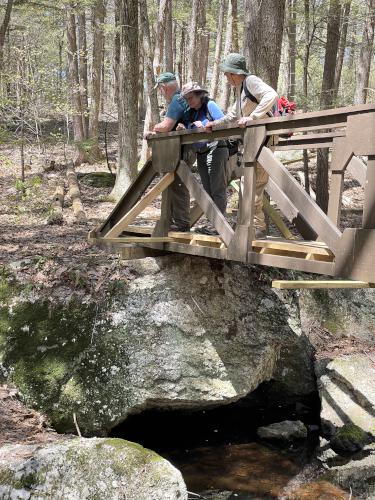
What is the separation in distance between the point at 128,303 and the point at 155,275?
0.55 m

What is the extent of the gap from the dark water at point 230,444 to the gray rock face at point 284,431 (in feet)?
0.39

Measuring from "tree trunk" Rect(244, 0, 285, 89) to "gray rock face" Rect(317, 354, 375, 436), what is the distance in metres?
4.59

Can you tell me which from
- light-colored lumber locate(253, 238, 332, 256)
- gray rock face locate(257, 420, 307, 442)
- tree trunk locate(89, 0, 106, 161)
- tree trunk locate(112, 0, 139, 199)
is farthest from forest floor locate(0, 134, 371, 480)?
tree trunk locate(89, 0, 106, 161)

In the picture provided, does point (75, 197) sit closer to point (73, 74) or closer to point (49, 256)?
point (49, 256)

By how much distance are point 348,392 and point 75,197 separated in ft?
A: 25.8

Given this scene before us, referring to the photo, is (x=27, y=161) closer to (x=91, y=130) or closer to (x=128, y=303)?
(x=91, y=130)

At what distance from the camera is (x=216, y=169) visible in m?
6.14

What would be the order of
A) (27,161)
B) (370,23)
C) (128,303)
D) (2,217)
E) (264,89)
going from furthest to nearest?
(27,161) < (370,23) < (2,217) < (128,303) < (264,89)

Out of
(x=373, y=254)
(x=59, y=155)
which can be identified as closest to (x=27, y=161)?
(x=59, y=155)

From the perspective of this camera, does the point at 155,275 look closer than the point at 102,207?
Yes

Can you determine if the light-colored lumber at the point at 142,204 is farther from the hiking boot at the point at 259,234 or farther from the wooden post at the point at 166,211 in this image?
the hiking boot at the point at 259,234

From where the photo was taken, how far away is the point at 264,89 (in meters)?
5.29

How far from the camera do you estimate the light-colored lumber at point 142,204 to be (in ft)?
20.3

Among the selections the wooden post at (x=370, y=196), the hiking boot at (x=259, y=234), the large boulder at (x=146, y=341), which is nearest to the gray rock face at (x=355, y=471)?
the large boulder at (x=146, y=341)
